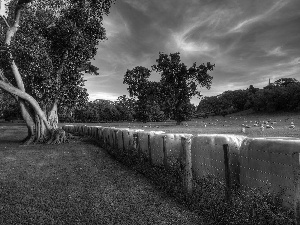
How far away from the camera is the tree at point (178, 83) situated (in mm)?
62719

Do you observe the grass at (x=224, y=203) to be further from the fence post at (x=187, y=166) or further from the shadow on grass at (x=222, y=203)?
the fence post at (x=187, y=166)

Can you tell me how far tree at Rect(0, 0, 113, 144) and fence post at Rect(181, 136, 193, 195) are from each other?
20.1 m

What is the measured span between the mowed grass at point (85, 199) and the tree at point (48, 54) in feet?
Answer: 49.7

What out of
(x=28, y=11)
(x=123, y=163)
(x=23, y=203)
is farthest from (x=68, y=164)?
(x=28, y=11)

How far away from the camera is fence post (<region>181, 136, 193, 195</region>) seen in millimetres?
7837

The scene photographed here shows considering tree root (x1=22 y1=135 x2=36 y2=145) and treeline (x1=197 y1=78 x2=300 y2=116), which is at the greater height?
treeline (x1=197 y1=78 x2=300 y2=116)

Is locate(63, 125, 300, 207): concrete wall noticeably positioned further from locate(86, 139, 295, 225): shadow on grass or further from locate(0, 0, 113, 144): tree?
locate(0, 0, 113, 144): tree

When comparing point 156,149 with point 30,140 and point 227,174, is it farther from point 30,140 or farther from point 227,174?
point 30,140

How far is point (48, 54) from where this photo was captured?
28922mm

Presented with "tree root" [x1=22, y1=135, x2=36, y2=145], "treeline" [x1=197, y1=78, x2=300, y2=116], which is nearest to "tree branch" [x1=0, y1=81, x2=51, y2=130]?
"tree root" [x1=22, y1=135, x2=36, y2=145]

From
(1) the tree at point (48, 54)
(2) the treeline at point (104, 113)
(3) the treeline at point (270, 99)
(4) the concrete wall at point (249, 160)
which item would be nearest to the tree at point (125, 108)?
(2) the treeline at point (104, 113)

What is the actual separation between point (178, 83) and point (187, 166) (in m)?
57.4

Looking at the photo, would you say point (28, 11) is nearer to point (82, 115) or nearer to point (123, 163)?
point (123, 163)

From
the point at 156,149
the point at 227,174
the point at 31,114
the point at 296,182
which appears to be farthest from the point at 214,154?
the point at 31,114
